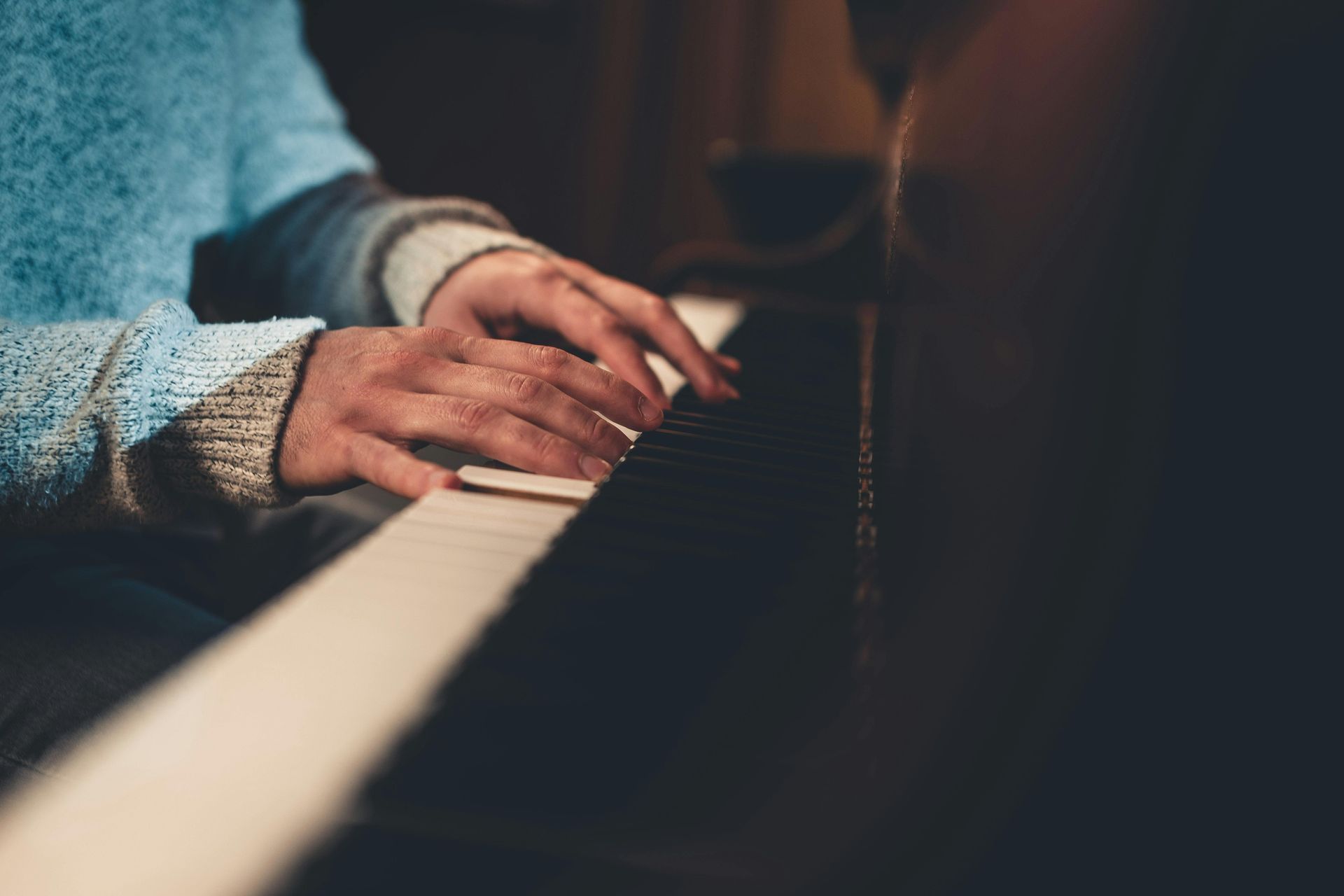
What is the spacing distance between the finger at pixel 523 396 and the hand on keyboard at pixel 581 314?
12 cm

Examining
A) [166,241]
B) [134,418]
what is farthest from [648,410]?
[166,241]

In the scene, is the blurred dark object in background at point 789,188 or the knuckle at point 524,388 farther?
the blurred dark object in background at point 789,188

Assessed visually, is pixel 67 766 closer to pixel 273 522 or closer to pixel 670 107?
pixel 273 522


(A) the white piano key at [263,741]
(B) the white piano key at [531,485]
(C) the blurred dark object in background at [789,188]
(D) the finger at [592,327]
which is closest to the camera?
(A) the white piano key at [263,741]

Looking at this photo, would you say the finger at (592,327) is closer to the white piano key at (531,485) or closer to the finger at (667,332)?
the finger at (667,332)

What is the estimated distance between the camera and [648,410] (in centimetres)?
48

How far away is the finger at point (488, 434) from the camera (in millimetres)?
408

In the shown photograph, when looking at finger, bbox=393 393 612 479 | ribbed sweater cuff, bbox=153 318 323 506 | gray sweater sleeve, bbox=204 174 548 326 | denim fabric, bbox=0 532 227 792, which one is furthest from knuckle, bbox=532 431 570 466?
gray sweater sleeve, bbox=204 174 548 326

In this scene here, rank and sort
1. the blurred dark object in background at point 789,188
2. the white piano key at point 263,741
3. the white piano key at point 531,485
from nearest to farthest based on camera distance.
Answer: the white piano key at point 263,741
the white piano key at point 531,485
the blurred dark object in background at point 789,188

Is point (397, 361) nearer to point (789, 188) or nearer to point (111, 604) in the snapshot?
point (111, 604)

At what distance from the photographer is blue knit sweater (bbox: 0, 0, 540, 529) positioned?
417 millimetres

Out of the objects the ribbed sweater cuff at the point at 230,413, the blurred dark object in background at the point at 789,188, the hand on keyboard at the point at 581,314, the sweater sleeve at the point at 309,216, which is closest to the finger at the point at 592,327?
the hand on keyboard at the point at 581,314

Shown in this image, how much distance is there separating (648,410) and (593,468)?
7 centimetres

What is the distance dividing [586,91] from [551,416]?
230 cm
